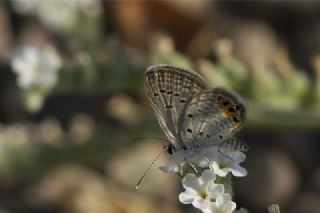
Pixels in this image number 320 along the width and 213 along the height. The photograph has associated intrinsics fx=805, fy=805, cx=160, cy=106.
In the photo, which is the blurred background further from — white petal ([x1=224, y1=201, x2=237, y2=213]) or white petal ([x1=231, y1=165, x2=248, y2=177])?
white petal ([x1=224, y1=201, x2=237, y2=213])

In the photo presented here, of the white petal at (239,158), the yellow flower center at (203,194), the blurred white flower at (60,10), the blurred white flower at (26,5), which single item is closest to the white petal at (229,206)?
the yellow flower center at (203,194)

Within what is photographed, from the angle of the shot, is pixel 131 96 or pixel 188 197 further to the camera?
pixel 131 96

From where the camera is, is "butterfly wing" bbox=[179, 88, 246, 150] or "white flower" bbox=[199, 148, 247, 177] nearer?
"white flower" bbox=[199, 148, 247, 177]

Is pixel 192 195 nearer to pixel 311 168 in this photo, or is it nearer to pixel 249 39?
pixel 311 168

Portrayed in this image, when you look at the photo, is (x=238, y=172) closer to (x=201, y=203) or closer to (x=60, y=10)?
(x=201, y=203)

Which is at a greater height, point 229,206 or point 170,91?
point 170,91

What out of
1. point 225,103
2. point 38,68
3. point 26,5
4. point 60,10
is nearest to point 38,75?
point 38,68

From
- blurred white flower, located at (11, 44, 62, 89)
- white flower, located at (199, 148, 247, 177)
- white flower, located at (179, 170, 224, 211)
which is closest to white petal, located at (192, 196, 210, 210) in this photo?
white flower, located at (179, 170, 224, 211)
